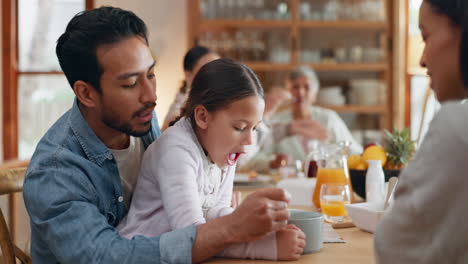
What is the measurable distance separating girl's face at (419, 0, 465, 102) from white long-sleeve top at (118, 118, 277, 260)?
500 mm

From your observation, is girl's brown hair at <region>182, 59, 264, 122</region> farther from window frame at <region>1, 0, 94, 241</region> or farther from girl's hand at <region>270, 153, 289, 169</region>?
window frame at <region>1, 0, 94, 241</region>

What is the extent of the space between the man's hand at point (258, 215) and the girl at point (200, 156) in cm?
7

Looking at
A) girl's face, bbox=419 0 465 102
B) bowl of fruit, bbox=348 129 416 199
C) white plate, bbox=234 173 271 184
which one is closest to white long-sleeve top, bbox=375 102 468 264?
girl's face, bbox=419 0 465 102

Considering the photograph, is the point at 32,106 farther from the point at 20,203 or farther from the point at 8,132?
the point at 20,203

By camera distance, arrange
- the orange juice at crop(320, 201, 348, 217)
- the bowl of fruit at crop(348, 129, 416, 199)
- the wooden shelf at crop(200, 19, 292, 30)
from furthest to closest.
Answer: the wooden shelf at crop(200, 19, 292, 30) < the bowl of fruit at crop(348, 129, 416, 199) < the orange juice at crop(320, 201, 348, 217)

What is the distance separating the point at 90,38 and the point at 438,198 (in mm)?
931

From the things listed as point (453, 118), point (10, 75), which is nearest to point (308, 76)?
A: point (10, 75)

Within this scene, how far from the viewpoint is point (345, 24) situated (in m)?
5.64

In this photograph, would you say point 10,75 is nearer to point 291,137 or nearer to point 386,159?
point 291,137

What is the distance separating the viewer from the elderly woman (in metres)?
4.14

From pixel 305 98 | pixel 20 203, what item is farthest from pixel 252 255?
pixel 305 98

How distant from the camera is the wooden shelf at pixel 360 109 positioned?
5.62 metres

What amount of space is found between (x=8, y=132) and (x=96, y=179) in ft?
15.1

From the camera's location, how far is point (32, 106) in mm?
5777
